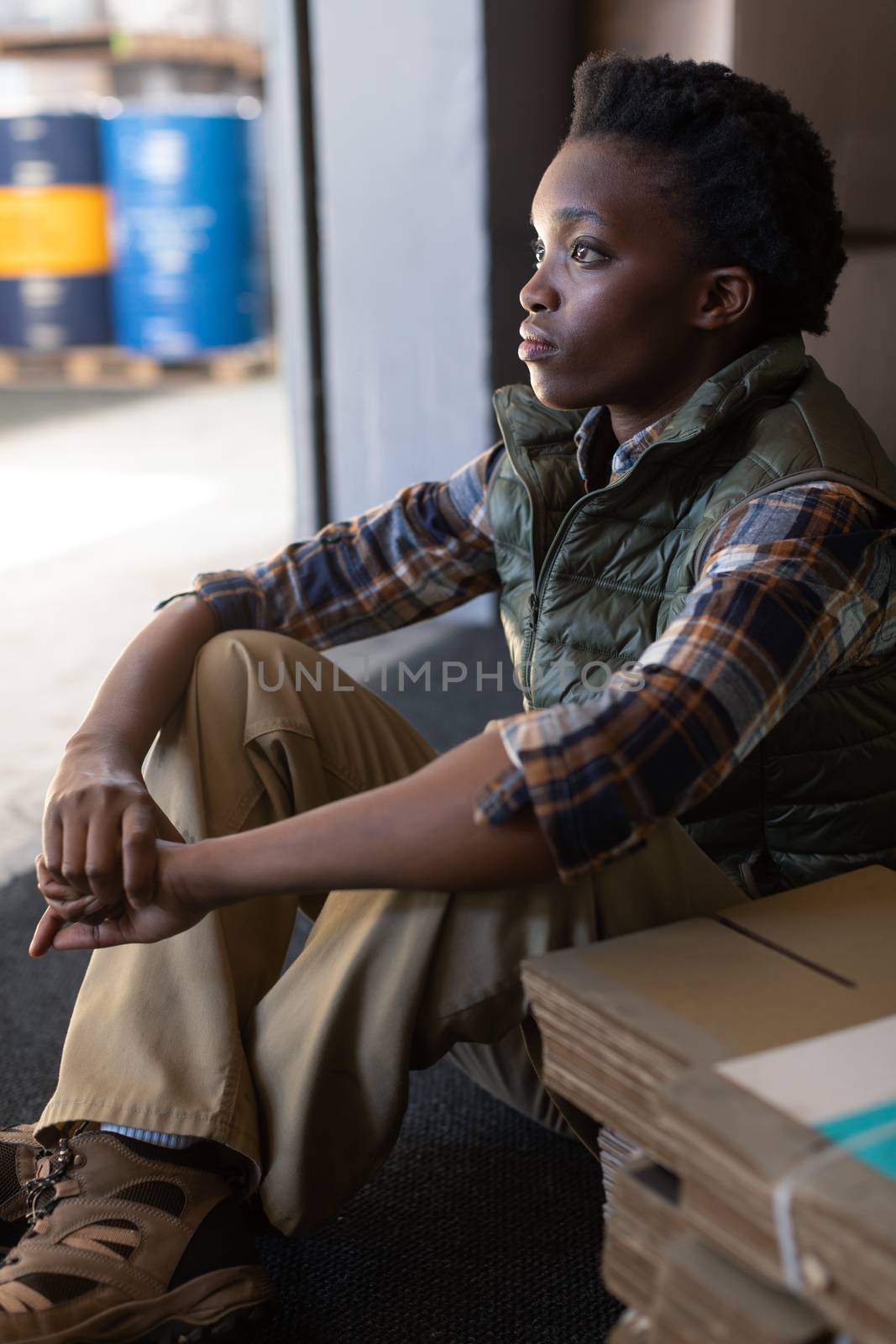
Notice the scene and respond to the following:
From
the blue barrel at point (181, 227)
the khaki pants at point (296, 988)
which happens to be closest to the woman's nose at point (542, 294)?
the khaki pants at point (296, 988)

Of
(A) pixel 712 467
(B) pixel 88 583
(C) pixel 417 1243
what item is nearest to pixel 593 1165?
(C) pixel 417 1243

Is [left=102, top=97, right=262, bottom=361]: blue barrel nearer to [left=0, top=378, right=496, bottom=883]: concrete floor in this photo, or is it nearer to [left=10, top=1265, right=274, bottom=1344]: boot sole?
[left=0, top=378, right=496, bottom=883]: concrete floor

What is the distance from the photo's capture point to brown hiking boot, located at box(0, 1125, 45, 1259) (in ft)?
4.06

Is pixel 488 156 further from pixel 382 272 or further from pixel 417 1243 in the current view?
pixel 417 1243

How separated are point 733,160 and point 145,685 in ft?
2.34

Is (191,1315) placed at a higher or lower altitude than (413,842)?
lower

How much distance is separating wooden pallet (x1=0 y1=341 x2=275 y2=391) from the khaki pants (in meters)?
5.81

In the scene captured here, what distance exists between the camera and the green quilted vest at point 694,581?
4.05 feet

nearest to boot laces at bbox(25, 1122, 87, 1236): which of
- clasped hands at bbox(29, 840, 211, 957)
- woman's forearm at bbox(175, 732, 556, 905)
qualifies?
clasped hands at bbox(29, 840, 211, 957)

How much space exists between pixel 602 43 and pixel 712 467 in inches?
83.6

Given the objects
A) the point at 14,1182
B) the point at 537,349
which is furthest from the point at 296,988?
the point at 537,349

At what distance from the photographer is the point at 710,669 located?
1021 mm

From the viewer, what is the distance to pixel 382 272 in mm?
3314

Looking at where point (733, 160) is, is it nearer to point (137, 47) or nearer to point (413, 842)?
point (413, 842)
